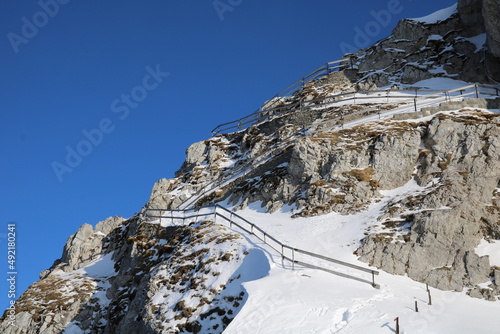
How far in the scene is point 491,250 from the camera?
27.1 m

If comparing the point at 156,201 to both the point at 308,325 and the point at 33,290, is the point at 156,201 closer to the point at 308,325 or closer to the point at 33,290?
the point at 33,290

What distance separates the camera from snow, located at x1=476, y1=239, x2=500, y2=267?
2648 centimetres

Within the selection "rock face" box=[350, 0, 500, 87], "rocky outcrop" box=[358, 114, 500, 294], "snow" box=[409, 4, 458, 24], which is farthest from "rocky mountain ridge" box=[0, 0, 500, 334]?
"snow" box=[409, 4, 458, 24]

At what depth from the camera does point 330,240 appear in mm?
30094

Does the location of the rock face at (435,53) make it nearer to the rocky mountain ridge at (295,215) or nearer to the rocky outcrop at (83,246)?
the rocky mountain ridge at (295,215)

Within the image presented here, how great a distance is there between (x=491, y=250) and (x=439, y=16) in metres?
50.4

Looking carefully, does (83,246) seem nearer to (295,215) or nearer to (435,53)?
(295,215)

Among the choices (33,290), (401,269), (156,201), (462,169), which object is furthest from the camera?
(156,201)

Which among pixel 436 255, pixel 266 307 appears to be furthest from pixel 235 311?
pixel 436 255

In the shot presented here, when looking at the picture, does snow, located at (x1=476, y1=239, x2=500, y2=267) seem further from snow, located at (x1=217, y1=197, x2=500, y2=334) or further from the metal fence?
the metal fence

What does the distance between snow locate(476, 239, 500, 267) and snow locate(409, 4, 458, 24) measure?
47.5 metres

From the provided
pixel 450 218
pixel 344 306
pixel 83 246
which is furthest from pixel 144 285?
pixel 450 218

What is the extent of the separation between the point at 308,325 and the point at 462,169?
17.6 meters

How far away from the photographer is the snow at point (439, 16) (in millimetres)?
67631
